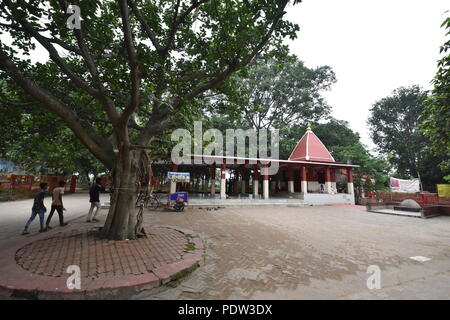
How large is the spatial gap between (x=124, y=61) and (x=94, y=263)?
462cm

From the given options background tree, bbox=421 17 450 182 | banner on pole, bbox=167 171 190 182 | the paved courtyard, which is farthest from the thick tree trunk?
background tree, bbox=421 17 450 182

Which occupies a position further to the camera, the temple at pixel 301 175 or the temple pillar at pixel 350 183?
the temple pillar at pixel 350 183

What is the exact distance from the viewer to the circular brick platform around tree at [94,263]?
277 cm

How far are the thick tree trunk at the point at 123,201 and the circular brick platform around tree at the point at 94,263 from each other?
305mm

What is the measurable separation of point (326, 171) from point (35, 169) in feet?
91.9

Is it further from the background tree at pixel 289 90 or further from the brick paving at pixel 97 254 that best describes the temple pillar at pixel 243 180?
the brick paving at pixel 97 254

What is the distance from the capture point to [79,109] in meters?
6.05

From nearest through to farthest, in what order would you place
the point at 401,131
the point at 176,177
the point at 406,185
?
1. the point at 176,177
2. the point at 406,185
3. the point at 401,131

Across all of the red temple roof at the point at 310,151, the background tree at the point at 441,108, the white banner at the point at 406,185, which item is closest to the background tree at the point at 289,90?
the red temple roof at the point at 310,151

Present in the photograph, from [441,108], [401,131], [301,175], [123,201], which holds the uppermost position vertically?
[401,131]

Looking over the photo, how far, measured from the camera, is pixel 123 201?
5.14m

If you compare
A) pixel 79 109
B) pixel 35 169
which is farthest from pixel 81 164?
pixel 79 109

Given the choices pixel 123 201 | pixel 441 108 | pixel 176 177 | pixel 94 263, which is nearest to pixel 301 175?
pixel 176 177

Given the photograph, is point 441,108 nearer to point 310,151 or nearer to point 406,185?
point 310,151
